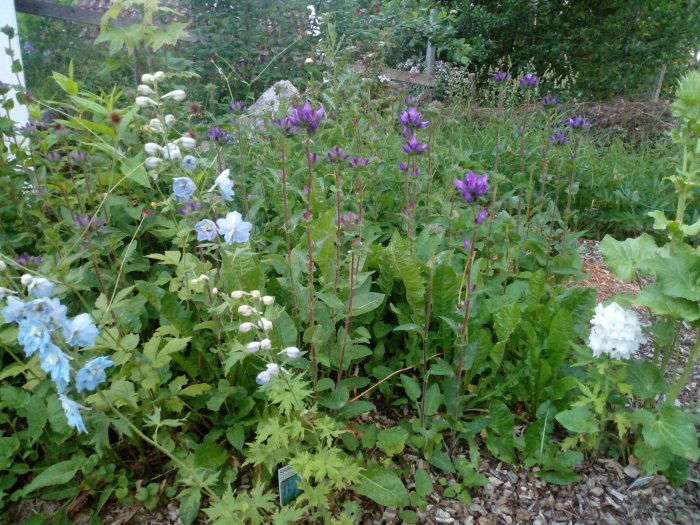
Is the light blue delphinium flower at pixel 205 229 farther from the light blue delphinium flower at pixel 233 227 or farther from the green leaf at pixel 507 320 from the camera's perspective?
the green leaf at pixel 507 320

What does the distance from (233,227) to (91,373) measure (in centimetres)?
51

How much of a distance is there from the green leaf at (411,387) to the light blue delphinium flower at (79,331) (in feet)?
3.55

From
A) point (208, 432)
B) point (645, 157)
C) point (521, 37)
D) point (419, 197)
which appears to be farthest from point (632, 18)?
point (208, 432)

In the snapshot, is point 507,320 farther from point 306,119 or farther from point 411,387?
point 306,119

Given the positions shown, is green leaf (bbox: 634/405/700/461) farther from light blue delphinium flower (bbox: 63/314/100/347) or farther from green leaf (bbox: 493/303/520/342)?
light blue delphinium flower (bbox: 63/314/100/347)

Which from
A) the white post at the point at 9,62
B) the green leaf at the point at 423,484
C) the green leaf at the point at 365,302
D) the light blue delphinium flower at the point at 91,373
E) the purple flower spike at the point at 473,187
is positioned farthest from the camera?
the white post at the point at 9,62

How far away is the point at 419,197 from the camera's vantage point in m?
2.77

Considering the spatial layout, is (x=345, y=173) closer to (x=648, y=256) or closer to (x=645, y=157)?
(x=648, y=256)

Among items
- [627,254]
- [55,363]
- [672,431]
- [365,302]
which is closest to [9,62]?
[365,302]

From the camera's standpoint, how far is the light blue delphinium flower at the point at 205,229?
1.57 metres

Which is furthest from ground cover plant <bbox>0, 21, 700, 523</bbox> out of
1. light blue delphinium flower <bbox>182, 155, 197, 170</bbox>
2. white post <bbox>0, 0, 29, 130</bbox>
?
white post <bbox>0, 0, 29, 130</bbox>

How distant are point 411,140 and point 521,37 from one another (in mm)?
7451

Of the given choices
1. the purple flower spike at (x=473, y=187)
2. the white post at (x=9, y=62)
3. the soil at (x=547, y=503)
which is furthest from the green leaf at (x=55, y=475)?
the white post at (x=9, y=62)

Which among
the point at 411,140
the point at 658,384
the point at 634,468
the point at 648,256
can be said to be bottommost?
the point at 634,468
